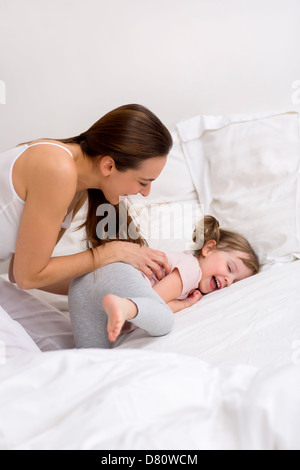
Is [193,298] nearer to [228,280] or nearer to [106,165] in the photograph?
[228,280]

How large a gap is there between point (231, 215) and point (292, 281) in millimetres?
463

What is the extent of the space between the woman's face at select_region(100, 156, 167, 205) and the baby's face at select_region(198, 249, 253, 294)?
387 mm

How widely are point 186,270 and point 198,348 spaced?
391mm

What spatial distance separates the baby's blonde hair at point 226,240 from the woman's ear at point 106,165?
53 centimetres

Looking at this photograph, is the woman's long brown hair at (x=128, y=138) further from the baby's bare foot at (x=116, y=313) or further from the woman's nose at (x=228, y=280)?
the woman's nose at (x=228, y=280)

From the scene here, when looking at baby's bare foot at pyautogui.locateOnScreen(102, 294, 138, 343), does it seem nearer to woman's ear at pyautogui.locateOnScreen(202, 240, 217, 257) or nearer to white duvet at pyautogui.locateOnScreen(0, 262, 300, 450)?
white duvet at pyautogui.locateOnScreen(0, 262, 300, 450)

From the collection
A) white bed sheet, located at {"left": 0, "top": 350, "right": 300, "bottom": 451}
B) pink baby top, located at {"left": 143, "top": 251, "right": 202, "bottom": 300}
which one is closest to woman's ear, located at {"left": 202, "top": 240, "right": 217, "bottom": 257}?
pink baby top, located at {"left": 143, "top": 251, "right": 202, "bottom": 300}

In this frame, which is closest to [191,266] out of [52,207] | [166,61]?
[52,207]

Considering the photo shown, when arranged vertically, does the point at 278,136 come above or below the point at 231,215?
above

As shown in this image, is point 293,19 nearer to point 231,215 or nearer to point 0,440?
point 231,215

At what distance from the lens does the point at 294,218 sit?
162 centimetres

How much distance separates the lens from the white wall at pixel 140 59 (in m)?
1.96

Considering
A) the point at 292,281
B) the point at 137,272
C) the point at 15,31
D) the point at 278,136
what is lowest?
the point at 292,281
